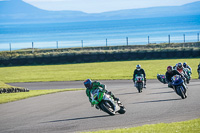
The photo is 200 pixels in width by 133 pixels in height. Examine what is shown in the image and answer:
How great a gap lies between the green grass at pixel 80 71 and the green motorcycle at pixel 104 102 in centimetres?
1628

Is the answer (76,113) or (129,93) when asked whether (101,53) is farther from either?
(76,113)

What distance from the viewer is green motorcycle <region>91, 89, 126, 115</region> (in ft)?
45.7

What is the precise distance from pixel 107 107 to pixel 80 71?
22455 mm

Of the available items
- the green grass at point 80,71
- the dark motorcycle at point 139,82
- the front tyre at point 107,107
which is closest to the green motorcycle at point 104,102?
the front tyre at point 107,107

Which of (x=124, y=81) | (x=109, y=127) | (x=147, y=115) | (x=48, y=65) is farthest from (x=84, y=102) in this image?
(x=48, y=65)

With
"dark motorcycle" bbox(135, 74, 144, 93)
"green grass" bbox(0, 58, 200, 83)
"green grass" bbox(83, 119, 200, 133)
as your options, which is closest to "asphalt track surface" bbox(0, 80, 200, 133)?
"dark motorcycle" bbox(135, 74, 144, 93)

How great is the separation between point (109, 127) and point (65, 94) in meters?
10.2

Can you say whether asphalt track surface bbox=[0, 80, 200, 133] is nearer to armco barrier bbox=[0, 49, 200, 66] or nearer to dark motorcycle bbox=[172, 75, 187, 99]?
dark motorcycle bbox=[172, 75, 187, 99]

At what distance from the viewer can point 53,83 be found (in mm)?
29891

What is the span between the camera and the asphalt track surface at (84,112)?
41.5 feet

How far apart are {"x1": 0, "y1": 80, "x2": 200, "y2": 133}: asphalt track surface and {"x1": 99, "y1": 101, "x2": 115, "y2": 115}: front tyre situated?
218 mm

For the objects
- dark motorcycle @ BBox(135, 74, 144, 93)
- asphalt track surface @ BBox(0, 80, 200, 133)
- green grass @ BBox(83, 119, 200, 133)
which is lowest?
asphalt track surface @ BBox(0, 80, 200, 133)

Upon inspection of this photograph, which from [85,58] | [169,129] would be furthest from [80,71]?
[169,129]

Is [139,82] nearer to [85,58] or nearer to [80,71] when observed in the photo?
[80,71]
